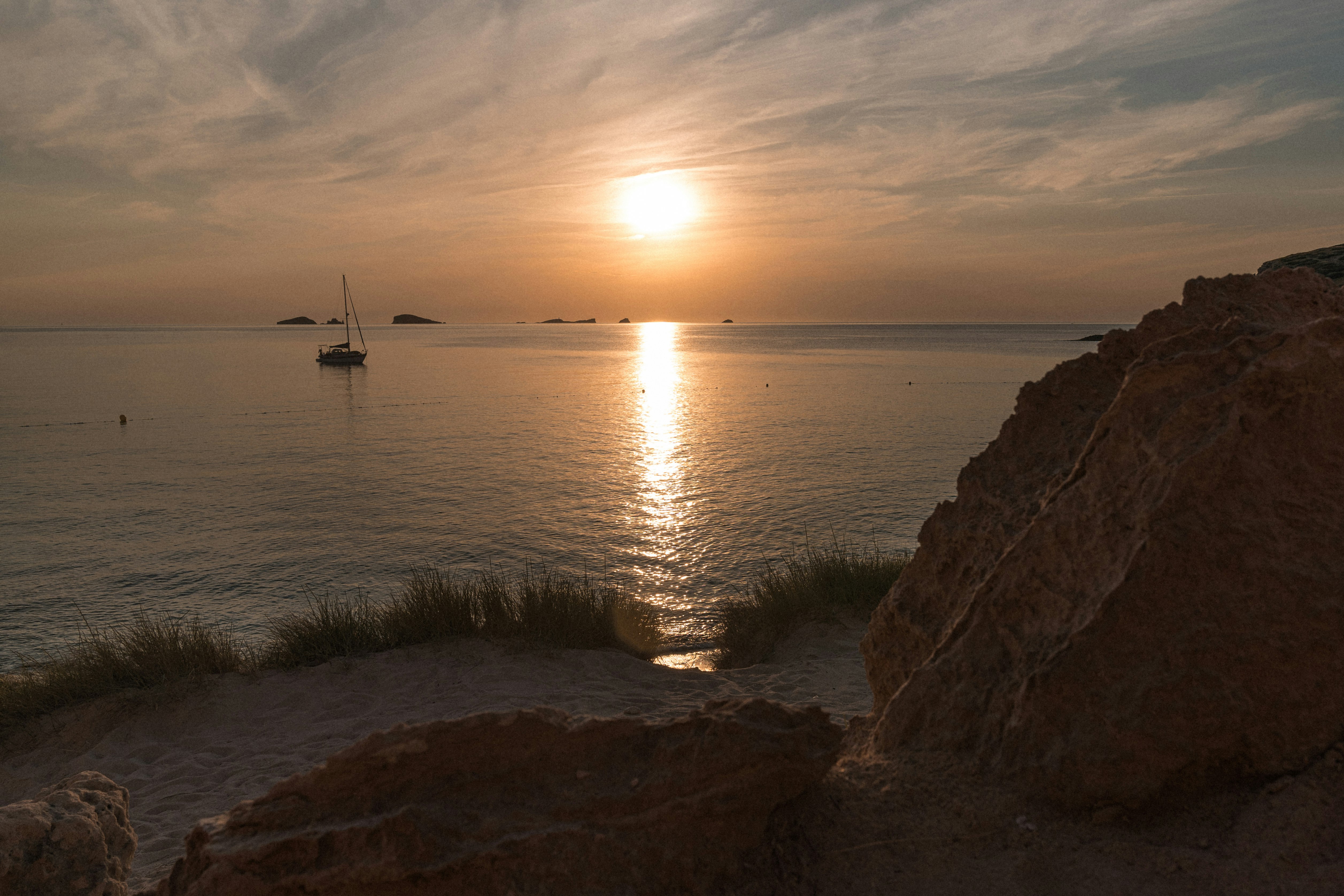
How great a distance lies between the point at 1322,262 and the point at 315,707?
9.78 m

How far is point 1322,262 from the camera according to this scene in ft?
20.5

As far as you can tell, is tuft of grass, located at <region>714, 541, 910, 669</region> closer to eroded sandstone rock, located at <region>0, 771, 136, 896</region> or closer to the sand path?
the sand path

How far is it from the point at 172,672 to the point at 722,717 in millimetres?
7069

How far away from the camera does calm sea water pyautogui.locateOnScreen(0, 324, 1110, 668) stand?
1271 cm

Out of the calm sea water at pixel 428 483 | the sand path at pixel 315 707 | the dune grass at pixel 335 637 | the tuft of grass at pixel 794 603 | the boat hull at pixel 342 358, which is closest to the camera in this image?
the sand path at pixel 315 707

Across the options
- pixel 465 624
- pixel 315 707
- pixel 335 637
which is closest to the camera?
pixel 315 707

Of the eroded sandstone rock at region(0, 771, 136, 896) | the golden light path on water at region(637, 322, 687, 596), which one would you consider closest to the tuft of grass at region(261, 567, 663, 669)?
the golden light path on water at region(637, 322, 687, 596)

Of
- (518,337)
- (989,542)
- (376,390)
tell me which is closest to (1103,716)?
(989,542)

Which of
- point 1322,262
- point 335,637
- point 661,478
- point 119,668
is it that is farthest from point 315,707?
point 661,478

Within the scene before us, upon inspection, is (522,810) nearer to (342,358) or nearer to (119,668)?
(119,668)

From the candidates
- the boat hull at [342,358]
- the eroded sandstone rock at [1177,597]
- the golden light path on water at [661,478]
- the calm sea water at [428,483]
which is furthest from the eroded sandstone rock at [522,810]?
the boat hull at [342,358]

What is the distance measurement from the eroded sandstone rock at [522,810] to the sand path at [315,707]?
2741 millimetres

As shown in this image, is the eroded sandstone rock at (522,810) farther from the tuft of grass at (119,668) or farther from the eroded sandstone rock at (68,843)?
the tuft of grass at (119,668)

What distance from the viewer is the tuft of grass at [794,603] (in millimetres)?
9148
